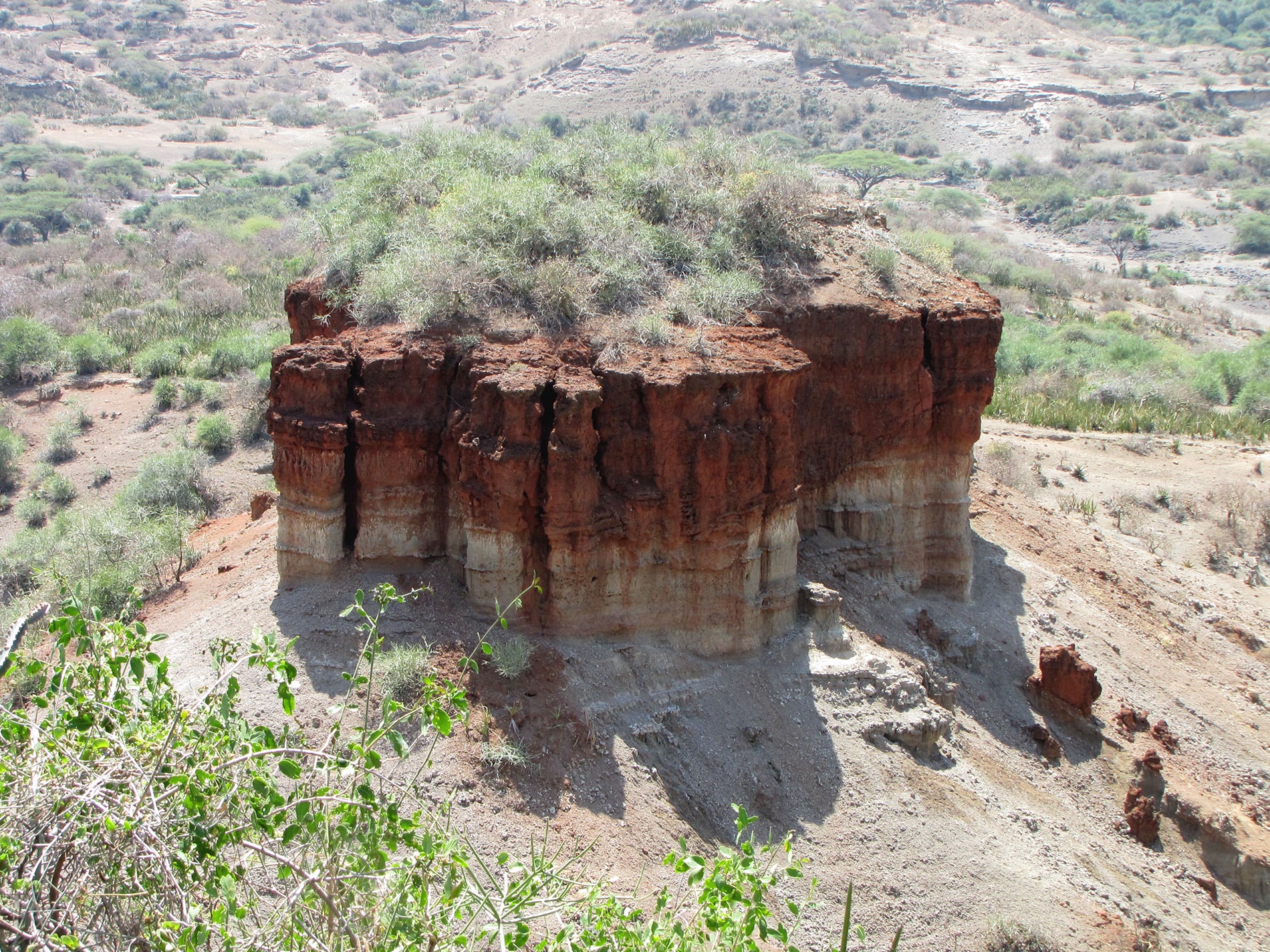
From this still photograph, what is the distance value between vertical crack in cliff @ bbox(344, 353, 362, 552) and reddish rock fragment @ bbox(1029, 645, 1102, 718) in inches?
290

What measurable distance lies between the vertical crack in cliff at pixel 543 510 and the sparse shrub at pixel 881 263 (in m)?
4.44

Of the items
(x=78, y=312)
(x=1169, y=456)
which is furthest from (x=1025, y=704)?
(x=78, y=312)

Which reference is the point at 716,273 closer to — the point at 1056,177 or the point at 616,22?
the point at 1056,177

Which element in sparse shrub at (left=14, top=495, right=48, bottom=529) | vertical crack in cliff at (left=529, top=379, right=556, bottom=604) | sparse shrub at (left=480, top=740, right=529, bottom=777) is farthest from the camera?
sparse shrub at (left=14, top=495, right=48, bottom=529)

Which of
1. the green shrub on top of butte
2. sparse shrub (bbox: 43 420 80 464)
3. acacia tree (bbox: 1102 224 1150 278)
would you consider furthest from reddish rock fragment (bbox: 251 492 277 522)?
acacia tree (bbox: 1102 224 1150 278)

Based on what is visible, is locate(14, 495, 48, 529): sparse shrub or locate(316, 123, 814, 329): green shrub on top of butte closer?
locate(316, 123, 814, 329): green shrub on top of butte

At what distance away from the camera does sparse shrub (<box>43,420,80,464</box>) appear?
19.9m

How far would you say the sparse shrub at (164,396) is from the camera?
21.8 meters

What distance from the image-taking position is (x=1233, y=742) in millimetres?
12320

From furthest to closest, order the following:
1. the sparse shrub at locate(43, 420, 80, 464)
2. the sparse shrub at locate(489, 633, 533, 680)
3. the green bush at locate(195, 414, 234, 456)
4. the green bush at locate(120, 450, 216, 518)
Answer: the sparse shrub at locate(43, 420, 80, 464)
the green bush at locate(195, 414, 234, 456)
the green bush at locate(120, 450, 216, 518)
the sparse shrub at locate(489, 633, 533, 680)

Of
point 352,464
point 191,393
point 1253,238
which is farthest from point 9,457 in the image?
point 1253,238

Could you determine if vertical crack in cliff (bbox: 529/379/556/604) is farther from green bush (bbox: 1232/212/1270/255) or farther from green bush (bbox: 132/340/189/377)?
green bush (bbox: 1232/212/1270/255)

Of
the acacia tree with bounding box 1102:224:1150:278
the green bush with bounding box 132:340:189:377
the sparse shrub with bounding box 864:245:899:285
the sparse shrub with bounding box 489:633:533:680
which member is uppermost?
the sparse shrub with bounding box 864:245:899:285

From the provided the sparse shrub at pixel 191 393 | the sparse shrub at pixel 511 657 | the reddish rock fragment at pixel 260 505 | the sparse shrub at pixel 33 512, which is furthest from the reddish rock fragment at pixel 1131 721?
the sparse shrub at pixel 191 393
